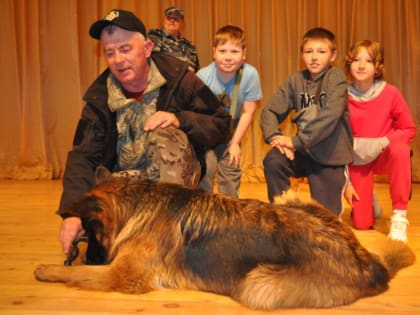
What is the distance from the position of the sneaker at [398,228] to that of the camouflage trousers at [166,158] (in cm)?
134

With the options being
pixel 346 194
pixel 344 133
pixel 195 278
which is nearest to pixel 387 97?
pixel 344 133

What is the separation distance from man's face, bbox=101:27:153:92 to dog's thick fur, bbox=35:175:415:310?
70 cm

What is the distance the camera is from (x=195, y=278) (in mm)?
2244

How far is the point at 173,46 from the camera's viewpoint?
493cm

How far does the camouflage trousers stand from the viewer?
8.91 ft

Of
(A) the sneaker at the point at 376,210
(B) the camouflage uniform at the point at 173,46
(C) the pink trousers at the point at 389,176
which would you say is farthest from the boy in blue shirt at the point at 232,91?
(B) the camouflage uniform at the point at 173,46

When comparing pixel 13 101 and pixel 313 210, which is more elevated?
pixel 13 101

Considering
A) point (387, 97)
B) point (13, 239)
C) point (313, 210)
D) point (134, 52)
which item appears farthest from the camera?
point (387, 97)

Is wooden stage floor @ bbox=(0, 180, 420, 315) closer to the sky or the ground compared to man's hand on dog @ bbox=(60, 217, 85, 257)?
closer to the ground

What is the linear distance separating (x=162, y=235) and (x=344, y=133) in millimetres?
1677

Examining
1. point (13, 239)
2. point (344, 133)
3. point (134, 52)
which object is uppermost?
point (134, 52)

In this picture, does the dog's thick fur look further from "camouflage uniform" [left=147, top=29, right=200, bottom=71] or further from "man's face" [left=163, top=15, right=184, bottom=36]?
"man's face" [left=163, top=15, right=184, bottom=36]

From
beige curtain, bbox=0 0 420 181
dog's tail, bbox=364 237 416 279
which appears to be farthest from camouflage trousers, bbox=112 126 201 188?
beige curtain, bbox=0 0 420 181

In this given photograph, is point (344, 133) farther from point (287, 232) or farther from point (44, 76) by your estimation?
point (44, 76)
